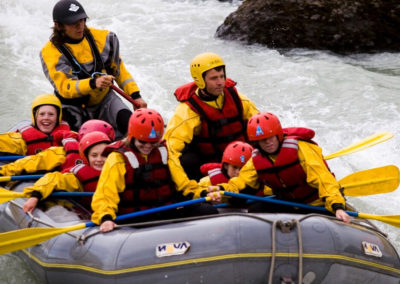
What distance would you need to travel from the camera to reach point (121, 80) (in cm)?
507

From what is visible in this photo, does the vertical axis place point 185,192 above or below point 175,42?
below

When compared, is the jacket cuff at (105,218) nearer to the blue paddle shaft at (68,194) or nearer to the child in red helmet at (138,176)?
the child in red helmet at (138,176)

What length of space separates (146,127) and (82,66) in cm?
160

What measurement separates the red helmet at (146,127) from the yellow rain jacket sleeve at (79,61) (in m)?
1.26

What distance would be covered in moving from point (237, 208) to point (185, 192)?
16.9 inches

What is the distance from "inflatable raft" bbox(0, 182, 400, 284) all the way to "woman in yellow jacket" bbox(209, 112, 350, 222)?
11.6 inches

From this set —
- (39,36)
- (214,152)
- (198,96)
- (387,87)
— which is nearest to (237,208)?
(214,152)

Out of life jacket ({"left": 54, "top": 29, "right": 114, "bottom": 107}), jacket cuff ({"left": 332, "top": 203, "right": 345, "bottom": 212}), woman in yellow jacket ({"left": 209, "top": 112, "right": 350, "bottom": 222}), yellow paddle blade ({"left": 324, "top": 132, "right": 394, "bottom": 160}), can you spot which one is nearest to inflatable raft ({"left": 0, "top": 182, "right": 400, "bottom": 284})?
jacket cuff ({"left": 332, "top": 203, "right": 345, "bottom": 212})

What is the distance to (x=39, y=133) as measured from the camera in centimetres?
460

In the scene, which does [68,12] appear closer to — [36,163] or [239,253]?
[36,163]

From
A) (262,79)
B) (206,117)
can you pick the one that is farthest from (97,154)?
(262,79)

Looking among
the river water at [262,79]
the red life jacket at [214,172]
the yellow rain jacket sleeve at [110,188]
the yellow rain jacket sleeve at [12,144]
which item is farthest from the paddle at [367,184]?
the yellow rain jacket sleeve at [12,144]

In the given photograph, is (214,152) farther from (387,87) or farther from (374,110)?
(387,87)

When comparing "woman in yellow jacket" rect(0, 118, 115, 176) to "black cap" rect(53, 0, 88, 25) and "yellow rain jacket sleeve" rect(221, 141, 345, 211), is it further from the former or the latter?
"yellow rain jacket sleeve" rect(221, 141, 345, 211)
